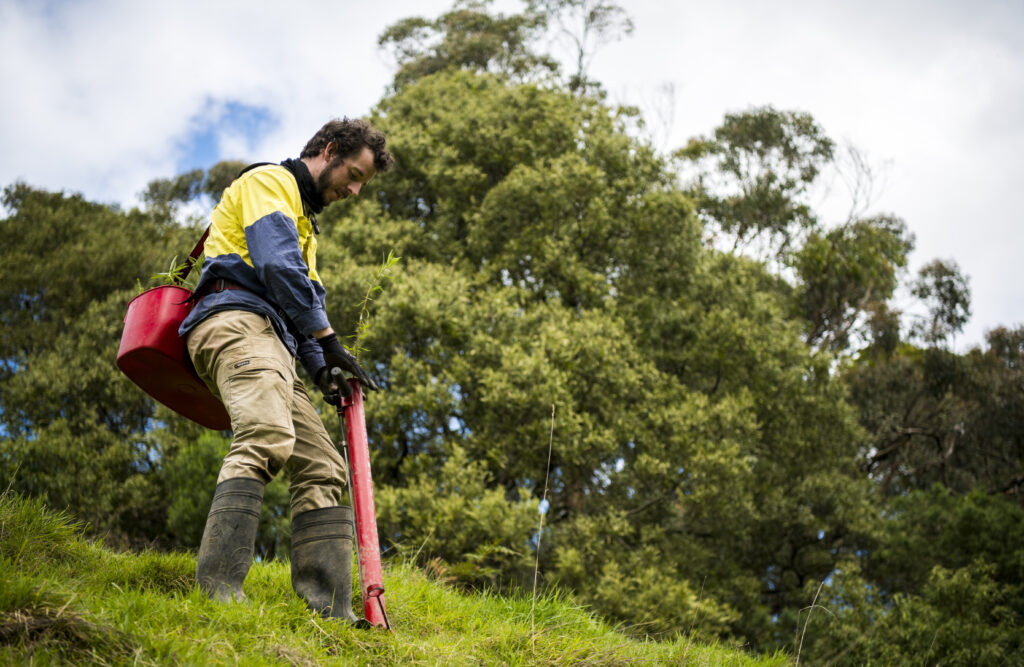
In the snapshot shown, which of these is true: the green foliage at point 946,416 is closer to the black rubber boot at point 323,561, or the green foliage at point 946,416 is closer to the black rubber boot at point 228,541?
the black rubber boot at point 323,561

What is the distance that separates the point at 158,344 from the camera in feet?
10.9

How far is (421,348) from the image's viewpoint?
1152 cm

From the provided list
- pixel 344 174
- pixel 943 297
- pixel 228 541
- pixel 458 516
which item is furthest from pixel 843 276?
pixel 228 541

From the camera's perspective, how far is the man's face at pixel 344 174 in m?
3.61

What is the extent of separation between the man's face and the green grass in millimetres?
1776

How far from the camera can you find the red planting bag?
3.33 meters

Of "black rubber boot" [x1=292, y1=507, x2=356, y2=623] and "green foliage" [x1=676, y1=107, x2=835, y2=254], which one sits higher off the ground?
"green foliage" [x1=676, y1=107, x2=835, y2=254]

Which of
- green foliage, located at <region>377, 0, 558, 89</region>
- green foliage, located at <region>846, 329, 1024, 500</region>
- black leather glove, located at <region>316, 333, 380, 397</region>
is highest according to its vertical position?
green foliage, located at <region>377, 0, 558, 89</region>

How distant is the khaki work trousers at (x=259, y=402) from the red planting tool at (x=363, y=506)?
0.57 ft

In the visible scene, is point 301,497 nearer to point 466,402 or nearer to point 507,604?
point 507,604

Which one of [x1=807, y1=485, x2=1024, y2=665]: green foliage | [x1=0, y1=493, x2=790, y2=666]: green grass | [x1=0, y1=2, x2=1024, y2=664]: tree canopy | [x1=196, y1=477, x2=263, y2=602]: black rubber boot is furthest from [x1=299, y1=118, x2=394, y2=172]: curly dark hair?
[x1=807, y1=485, x2=1024, y2=665]: green foliage

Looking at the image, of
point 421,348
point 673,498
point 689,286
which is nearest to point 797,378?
point 689,286

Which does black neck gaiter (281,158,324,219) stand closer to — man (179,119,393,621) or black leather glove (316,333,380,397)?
man (179,119,393,621)

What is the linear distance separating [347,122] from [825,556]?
48.6 feet
